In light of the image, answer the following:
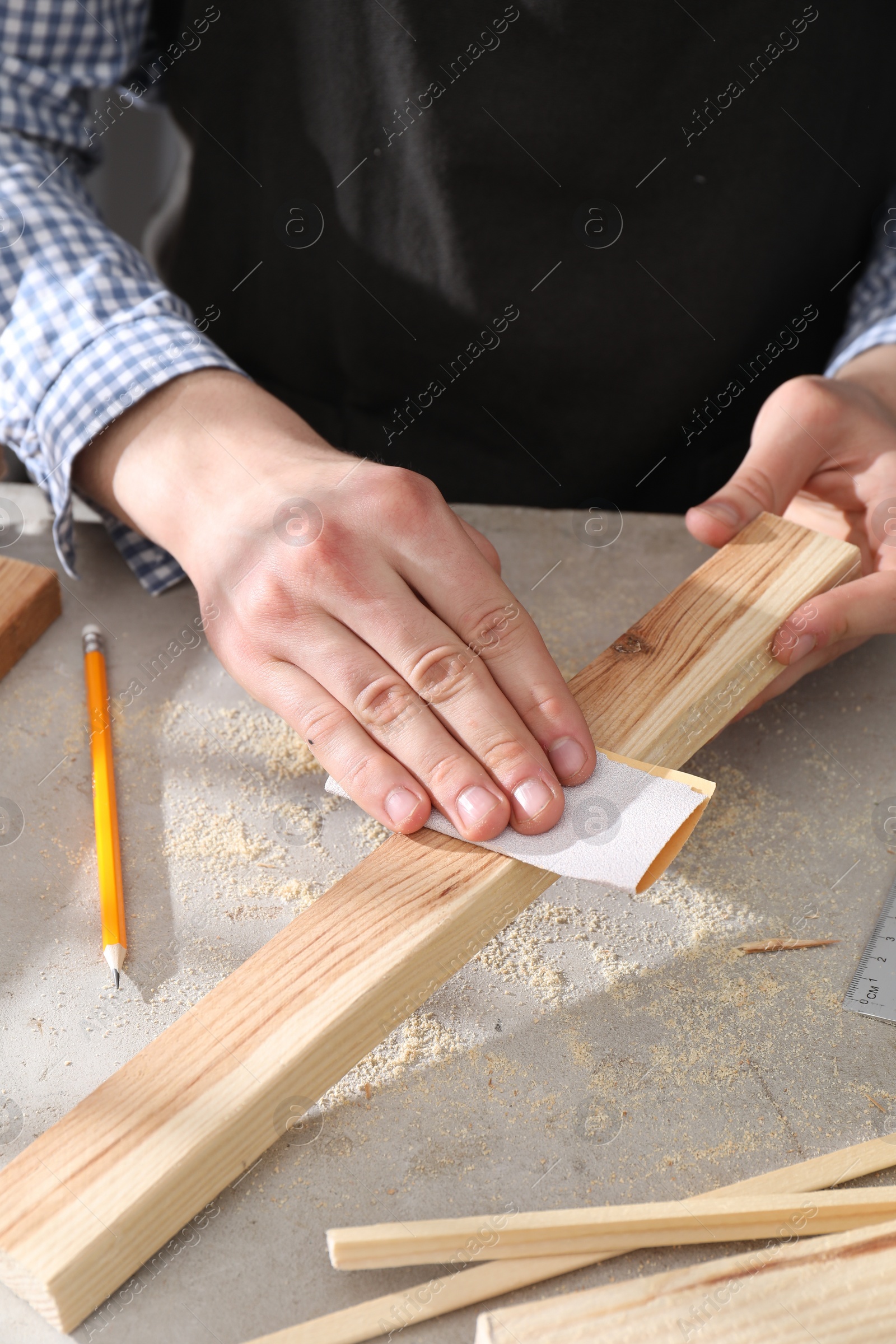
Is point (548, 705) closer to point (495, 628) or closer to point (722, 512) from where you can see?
point (495, 628)

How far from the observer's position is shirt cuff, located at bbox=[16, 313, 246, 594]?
4.64 feet

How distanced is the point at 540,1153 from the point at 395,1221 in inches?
5.9

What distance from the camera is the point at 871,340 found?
1.80m

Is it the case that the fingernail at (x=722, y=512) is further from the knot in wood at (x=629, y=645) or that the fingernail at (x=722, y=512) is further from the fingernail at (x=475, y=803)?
the fingernail at (x=475, y=803)

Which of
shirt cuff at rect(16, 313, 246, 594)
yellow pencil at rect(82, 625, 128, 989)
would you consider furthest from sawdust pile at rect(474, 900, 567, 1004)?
shirt cuff at rect(16, 313, 246, 594)

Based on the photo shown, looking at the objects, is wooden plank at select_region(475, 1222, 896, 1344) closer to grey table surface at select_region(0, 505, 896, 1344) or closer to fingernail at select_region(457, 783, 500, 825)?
grey table surface at select_region(0, 505, 896, 1344)

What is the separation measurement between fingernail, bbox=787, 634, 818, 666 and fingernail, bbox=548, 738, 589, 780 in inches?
14.8

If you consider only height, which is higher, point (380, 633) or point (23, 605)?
point (23, 605)

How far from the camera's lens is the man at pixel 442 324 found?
1.18 m

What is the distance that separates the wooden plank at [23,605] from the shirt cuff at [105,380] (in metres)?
0.07

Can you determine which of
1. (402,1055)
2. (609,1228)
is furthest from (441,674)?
(609,1228)

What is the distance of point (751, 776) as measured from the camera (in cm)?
135

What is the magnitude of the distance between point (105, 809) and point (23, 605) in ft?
1.22

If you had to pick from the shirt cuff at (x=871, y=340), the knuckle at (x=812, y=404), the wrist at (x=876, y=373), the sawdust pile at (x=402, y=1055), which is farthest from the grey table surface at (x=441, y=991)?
the shirt cuff at (x=871, y=340)
